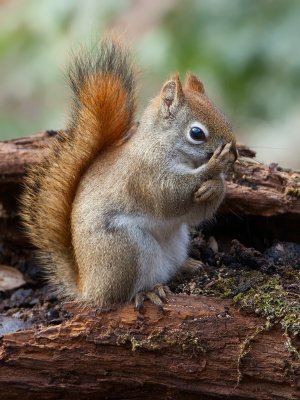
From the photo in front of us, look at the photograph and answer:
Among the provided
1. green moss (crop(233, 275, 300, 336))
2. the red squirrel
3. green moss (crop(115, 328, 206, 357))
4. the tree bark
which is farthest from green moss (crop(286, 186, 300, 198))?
green moss (crop(115, 328, 206, 357))

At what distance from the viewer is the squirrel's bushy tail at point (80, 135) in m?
2.81

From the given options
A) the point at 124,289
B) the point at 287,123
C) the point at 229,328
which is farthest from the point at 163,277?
the point at 287,123

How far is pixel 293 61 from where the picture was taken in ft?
12.2

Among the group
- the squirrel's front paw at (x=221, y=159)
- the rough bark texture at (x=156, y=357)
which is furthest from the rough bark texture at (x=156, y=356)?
the squirrel's front paw at (x=221, y=159)

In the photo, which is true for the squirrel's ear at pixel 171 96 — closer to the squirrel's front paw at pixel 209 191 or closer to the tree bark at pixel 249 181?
the squirrel's front paw at pixel 209 191

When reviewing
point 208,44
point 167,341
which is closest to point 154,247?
point 167,341

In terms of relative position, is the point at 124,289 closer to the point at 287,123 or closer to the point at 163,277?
the point at 163,277

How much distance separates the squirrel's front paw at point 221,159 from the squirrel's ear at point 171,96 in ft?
0.68

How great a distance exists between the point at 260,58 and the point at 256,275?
1.25m

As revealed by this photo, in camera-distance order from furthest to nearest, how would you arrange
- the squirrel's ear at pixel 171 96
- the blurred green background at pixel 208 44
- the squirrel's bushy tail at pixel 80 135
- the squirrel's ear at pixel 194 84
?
the blurred green background at pixel 208 44 → the squirrel's ear at pixel 194 84 → the squirrel's bushy tail at pixel 80 135 → the squirrel's ear at pixel 171 96

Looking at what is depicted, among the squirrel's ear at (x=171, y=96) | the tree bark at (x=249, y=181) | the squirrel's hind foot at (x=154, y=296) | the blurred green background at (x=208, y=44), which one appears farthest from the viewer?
the blurred green background at (x=208, y=44)

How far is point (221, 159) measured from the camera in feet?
8.56

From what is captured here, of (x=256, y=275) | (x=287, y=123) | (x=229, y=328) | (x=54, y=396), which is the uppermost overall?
(x=287, y=123)

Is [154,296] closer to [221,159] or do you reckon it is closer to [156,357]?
[156,357]
